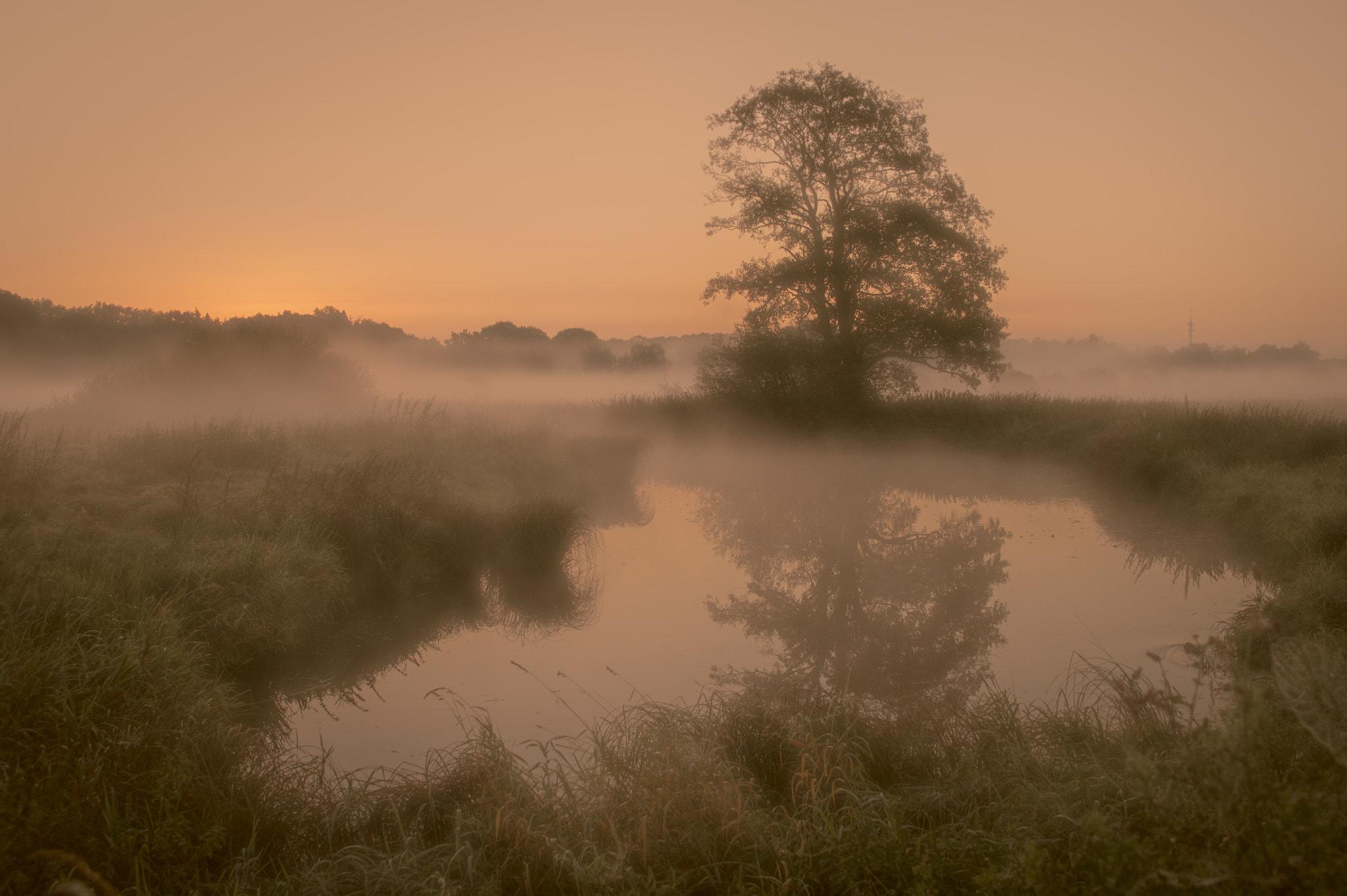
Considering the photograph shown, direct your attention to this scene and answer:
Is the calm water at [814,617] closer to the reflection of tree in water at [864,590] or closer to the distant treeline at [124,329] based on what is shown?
the reflection of tree in water at [864,590]

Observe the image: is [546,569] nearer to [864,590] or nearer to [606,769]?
[864,590]

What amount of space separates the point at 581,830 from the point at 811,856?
868 millimetres

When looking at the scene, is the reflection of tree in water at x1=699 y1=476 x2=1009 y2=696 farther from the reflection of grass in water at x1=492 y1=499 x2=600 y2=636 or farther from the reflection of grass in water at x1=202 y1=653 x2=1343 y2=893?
the reflection of grass in water at x1=492 y1=499 x2=600 y2=636

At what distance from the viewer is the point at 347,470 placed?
7.19 meters

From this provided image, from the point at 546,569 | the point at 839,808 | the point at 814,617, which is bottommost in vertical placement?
the point at 814,617

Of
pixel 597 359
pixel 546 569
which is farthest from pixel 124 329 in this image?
pixel 597 359

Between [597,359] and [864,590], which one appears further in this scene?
[597,359]

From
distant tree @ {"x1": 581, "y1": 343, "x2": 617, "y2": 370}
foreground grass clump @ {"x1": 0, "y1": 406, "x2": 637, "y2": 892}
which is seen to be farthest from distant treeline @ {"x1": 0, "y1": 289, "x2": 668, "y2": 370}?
distant tree @ {"x1": 581, "y1": 343, "x2": 617, "y2": 370}

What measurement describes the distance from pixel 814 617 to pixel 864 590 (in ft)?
3.02

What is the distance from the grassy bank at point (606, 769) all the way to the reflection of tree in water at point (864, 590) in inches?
27.8

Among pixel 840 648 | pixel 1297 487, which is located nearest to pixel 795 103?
pixel 1297 487

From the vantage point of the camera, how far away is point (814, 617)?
6.07 metres

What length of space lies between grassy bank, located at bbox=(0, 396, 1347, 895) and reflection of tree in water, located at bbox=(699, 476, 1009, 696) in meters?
0.70

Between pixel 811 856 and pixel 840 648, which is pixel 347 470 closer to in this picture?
pixel 840 648
